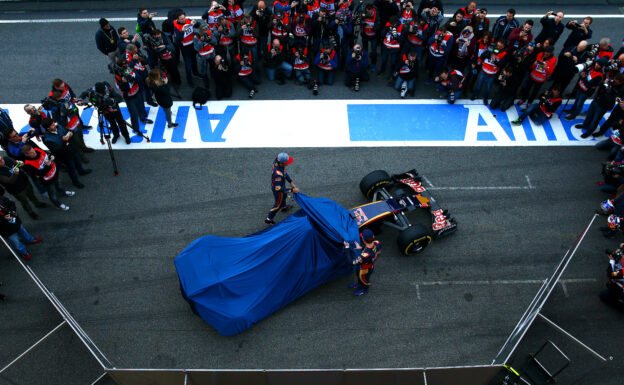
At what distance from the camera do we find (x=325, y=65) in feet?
37.8

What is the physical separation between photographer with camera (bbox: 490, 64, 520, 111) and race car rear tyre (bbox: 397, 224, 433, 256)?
16.6ft

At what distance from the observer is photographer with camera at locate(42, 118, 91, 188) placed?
8.16 meters

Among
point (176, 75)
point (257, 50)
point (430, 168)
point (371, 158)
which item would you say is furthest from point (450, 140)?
point (176, 75)

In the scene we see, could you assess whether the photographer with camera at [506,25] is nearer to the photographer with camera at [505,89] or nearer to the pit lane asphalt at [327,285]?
the photographer with camera at [505,89]

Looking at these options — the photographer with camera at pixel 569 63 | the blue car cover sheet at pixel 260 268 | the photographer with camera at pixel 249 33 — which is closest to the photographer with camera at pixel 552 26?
the photographer with camera at pixel 569 63

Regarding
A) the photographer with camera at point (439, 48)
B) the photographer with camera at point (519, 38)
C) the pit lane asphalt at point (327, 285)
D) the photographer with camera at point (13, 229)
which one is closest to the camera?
the pit lane asphalt at point (327, 285)

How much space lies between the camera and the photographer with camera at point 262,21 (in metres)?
11.6

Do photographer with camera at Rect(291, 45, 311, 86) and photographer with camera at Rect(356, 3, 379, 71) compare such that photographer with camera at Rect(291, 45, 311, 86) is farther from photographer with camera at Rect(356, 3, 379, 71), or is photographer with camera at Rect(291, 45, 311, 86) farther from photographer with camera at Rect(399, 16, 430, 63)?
photographer with camera at Rect(399, 16, 430, 63)

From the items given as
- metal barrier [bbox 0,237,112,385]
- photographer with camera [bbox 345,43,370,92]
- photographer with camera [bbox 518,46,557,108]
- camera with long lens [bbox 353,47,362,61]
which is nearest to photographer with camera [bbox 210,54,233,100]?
photographer with camera [bbox 345,43,370,92]

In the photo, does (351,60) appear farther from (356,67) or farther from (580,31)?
(580,31)

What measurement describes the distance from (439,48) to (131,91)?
7.60 meters

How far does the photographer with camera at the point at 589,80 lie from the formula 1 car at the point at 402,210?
4941 millimetres

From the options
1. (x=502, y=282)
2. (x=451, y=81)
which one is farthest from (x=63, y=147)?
(x=451, y=81)

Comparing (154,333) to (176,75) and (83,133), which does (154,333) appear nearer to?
(83,133)
